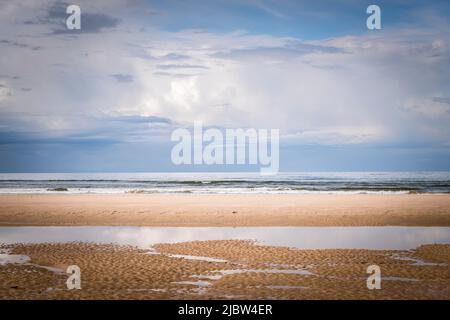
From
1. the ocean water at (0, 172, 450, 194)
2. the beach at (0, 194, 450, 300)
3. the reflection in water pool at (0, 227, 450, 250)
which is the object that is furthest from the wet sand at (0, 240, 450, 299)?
the ocean water at (0, 172, 450, 194)

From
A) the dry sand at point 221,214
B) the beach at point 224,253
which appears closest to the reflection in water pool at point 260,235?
the beach at point 224,253

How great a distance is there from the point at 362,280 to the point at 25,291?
8.62 metres

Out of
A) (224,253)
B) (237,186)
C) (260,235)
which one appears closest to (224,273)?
(224,253)

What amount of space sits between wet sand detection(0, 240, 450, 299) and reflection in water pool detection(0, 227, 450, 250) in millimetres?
1343

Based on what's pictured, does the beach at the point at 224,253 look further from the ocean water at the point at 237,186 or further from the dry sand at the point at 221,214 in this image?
the ocean water at the point at 237,186

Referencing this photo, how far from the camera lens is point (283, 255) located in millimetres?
14383

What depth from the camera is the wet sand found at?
9.96m

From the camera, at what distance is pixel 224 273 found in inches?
474

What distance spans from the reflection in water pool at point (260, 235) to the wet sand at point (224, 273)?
4.41 ft

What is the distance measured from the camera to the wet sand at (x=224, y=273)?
32.7 feet

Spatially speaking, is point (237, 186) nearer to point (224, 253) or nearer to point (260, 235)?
point (260, 235)
